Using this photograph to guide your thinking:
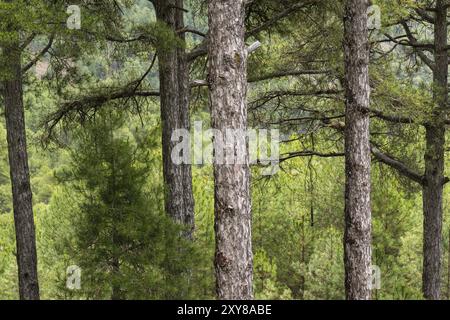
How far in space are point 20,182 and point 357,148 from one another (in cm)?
489

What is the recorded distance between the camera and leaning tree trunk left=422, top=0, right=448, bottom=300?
1022 centimetres

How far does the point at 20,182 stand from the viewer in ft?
27.2

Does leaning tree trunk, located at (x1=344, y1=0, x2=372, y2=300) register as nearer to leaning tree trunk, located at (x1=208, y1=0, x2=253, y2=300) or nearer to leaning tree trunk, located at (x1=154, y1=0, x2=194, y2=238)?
leaning tree trunk, located at (x1=208, y1=0, x2=253, y2=300)

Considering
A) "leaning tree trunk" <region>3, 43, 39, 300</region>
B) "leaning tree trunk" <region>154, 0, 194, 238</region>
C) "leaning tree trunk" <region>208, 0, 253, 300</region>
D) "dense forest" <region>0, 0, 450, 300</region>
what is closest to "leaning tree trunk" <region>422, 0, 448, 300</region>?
"dense forest" <region>0, 0, 450, 300</region>

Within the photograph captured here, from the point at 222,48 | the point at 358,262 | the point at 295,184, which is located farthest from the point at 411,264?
the point at 222,48

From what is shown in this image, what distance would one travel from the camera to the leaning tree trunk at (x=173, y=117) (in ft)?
29.0

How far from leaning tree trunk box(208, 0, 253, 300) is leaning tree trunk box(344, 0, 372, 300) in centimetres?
203

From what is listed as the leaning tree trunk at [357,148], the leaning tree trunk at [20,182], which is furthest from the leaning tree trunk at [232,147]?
the leaning tree trunk at [20,182]

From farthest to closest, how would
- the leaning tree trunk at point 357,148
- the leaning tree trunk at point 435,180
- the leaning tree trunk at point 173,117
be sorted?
1. the leaning tree trunk at point 435,180
2. the leaning tree trunk at point 173,117
3. the leaning tree trunk at point 357,148

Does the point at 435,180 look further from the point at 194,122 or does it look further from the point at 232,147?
the point at 232,147

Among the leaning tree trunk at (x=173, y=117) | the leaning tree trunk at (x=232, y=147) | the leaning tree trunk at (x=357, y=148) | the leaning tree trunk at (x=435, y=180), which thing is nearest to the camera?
the leaning tree trunk at (x=232, y=147)

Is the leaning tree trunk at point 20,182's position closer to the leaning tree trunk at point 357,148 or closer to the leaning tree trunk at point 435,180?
the leaning tree trunk at point 357,148

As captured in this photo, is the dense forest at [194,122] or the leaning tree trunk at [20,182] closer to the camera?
the dense forest at [194,122]

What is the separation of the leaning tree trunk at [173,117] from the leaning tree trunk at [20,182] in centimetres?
210
